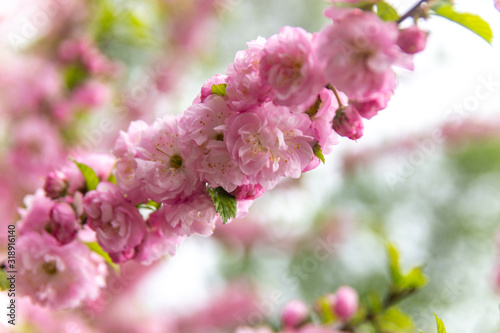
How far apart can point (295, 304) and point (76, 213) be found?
576 mm

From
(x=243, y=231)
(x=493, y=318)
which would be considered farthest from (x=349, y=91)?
(x=243, y=231)

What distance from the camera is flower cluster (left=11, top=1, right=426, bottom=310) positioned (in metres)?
0.38

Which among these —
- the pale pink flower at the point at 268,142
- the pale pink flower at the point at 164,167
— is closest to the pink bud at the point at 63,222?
the pale pink flower at the point at 164,167

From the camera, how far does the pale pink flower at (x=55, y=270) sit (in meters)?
0.58

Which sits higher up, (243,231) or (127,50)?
(127,50)

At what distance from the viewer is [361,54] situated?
38 centimetres

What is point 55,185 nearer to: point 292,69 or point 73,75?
point 292,69

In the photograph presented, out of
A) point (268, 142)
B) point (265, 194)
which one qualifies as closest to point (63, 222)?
point (268, 142)

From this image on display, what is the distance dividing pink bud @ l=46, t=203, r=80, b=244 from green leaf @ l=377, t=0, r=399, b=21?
16.6 inches

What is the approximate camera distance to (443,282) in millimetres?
2463

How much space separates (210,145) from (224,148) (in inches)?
0.6

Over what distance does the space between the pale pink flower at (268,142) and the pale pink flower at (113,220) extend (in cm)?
16

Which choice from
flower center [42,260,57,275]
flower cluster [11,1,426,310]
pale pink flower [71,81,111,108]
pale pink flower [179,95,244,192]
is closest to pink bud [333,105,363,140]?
flower cluster [11,1,426,310]

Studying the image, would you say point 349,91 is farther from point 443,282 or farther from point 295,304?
point 443,282
